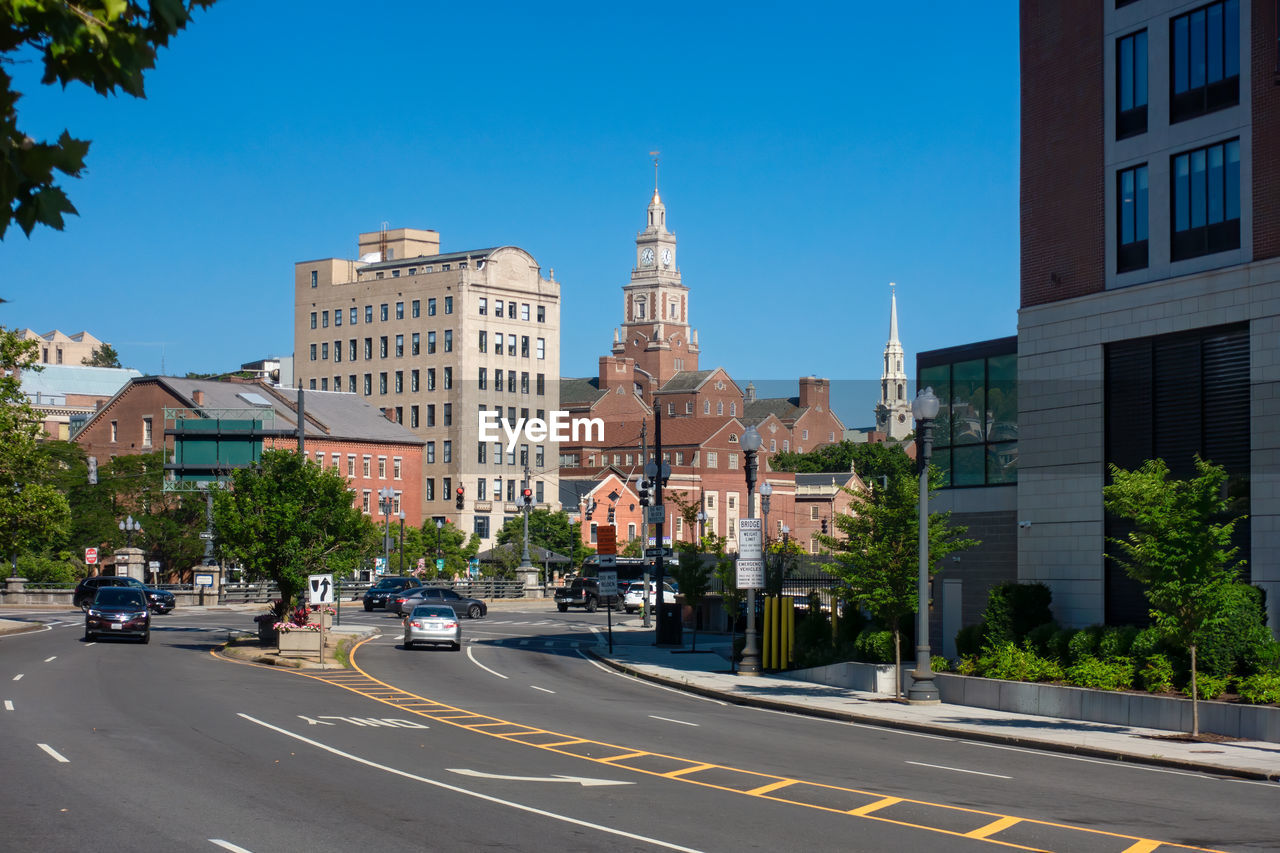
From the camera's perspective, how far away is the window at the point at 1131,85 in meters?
29.7

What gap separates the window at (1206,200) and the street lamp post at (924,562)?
6.48 meters

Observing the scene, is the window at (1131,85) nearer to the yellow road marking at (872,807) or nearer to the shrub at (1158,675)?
the shrub at (1158,675)

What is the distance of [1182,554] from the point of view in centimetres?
2212

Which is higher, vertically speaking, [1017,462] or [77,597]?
[1017,462]

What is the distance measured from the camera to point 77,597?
221 ft

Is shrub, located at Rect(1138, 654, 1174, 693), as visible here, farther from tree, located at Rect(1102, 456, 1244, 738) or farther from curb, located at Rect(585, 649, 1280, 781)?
curb, located at Rect(585, 649, 1280, 781)

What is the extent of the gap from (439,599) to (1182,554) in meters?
41.2

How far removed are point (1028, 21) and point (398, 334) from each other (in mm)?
102666

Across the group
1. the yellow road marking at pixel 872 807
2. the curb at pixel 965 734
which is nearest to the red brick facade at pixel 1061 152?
the curb at pixel 965 734

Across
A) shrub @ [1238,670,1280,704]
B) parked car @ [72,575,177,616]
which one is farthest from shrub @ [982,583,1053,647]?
parked car @ [72,575,177,616]

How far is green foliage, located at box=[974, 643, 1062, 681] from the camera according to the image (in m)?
27.2

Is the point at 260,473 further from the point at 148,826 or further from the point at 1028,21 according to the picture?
the point at 148,826

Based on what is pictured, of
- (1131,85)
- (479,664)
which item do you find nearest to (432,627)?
(479,664)

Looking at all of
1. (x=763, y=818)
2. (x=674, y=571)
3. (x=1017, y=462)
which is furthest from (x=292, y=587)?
(x=763, y=818)
